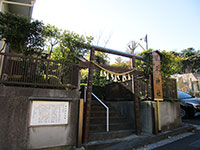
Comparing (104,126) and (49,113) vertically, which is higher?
(49,113)

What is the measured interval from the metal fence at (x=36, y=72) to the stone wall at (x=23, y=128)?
33cm

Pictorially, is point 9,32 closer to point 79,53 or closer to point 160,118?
point 79,53

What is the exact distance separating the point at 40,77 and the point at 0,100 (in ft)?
4.61

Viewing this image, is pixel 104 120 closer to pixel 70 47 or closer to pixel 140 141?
pixel 140 141

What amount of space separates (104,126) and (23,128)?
3406 millimetres

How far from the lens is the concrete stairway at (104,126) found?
5607mm

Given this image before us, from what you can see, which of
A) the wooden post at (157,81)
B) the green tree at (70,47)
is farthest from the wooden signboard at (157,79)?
the green tree at (70,47)

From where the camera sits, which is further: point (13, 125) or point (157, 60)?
point (157, 60)

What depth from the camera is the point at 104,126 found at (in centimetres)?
621

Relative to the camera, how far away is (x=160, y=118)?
6898 millimetres

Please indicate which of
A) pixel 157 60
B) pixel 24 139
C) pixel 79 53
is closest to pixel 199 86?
pixel 157 60

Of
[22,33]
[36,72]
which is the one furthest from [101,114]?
[22,33]

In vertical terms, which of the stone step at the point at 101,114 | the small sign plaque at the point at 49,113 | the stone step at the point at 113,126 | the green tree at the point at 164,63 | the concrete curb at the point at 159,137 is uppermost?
the green tree at the point at 164,63

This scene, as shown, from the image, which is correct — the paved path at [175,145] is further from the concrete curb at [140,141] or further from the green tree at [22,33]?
the green tree at [22,33]
